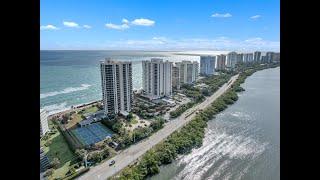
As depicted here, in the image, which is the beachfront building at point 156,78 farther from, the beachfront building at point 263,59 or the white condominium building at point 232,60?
the beachfront building at point 263,59

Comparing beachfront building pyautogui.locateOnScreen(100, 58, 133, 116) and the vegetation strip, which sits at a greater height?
beachfront building pyautogui.locateOnScreen(100, 58, 133, 116)

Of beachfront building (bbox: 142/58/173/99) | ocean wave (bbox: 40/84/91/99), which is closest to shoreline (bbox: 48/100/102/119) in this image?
beachfront building (bbox: 142/58/173/99)

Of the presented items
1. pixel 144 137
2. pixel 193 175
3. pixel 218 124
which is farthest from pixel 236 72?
pixel 193 175

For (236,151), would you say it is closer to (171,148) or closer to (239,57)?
(171,148)

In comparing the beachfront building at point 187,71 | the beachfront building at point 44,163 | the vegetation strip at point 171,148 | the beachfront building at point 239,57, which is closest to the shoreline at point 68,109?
the beachfront building at point 44,163

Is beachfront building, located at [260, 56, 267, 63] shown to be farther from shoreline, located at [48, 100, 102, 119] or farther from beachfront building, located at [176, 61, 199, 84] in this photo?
shoreline, located at [48, 100, 102, 119]
